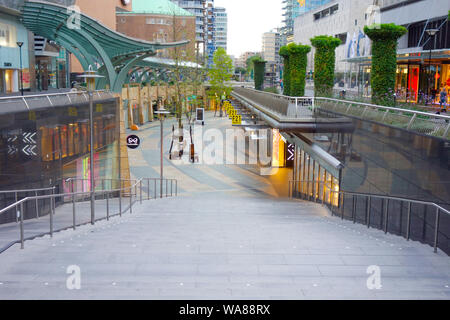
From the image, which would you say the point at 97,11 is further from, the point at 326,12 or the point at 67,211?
the point at 67,211

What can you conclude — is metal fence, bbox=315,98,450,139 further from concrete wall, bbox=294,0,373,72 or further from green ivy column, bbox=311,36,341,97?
concrete wall, bbox=294,0,373,72

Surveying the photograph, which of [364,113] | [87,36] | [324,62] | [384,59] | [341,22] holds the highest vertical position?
[341,22]

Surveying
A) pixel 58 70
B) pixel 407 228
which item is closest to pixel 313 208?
pixel 407 228

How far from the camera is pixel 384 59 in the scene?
1827 centimetres

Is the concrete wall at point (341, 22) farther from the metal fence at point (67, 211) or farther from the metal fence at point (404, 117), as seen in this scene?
the metal fence at point (67, 211)

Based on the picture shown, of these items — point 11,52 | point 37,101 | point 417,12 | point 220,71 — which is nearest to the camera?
point 37,101

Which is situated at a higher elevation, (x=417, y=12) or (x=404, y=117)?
(x=417, y=12)

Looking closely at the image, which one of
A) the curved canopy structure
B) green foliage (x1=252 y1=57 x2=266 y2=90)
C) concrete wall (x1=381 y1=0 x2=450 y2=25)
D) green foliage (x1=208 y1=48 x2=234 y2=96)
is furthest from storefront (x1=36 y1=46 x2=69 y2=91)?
concrete wall (x1=381 y1=0 x2=450 y2=25)

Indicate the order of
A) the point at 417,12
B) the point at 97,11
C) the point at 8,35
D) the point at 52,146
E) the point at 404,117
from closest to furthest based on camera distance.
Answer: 1. the point at 404,117
2. the point at 52,146
3. the point at 417,12
4. the point at 8,35
5. the point at 97,11

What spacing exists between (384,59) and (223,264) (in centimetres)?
1377

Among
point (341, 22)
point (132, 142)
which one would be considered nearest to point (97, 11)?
point (341, 22)

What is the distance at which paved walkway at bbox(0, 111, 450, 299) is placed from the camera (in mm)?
5652
